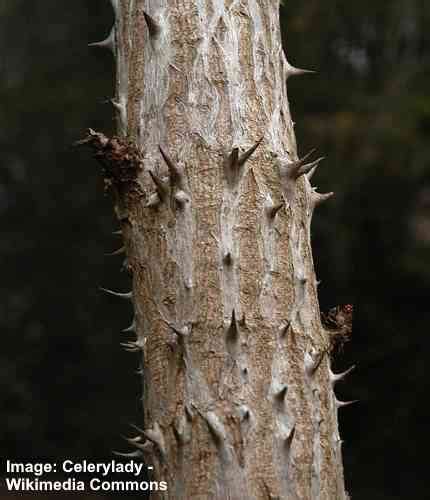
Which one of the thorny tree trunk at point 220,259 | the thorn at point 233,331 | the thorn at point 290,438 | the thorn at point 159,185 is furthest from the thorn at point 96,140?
the thorn at point 290,438

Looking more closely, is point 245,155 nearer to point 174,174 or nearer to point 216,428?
point 174,174

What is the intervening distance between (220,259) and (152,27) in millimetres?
684

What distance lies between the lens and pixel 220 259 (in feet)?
6.59

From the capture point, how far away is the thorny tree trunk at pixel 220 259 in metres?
1.93

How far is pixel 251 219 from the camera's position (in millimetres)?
2053

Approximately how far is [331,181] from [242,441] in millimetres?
6402

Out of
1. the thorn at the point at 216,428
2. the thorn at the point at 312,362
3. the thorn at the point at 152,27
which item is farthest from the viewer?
the thorn at the point at 152,27

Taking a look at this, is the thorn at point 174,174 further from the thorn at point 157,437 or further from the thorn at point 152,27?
the thorn at point 157,437

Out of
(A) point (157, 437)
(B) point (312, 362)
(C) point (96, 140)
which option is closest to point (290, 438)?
(B) point (312, 362)

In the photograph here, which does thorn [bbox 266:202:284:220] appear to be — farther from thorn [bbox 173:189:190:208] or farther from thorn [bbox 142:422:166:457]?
thorn [bbox 142:422:166:457]

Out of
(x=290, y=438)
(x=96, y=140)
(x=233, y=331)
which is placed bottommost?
(x=290, y=438)

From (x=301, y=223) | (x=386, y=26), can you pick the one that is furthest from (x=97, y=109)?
(x=301, y=223)

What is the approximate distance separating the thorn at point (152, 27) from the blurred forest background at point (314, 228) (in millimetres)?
5231

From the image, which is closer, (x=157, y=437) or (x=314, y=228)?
(x=157, y=437)
